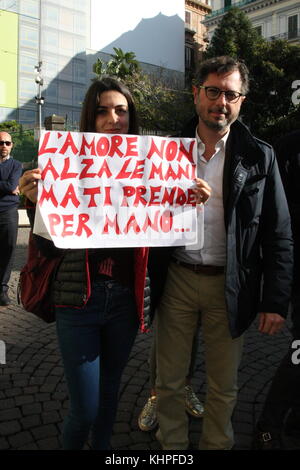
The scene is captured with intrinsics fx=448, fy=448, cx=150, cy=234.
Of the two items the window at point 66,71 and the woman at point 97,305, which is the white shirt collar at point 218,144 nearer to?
the woman at point 97,305

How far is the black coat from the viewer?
2.26 m

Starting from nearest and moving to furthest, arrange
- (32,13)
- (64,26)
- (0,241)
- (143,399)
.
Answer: (143,399) < (0,241) < (32,13) < (64,26)

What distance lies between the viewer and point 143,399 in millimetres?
3234

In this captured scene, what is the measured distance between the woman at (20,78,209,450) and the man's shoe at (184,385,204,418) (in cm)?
99

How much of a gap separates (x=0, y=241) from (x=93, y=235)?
3.97 m

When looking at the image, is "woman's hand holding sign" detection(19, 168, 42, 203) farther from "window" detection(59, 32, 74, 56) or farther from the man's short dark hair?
"window" detection(59, 32, 74, 56)

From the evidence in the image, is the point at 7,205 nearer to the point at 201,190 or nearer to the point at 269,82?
the point at 201,190

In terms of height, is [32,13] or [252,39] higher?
[32,13]

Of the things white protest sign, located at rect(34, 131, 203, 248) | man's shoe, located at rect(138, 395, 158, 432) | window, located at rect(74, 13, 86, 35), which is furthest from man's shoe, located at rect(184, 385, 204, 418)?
window, located at rect(74, 13, 86, 35)

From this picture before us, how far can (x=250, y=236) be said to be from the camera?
232 cm

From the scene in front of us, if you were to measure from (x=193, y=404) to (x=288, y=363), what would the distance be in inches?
30.5

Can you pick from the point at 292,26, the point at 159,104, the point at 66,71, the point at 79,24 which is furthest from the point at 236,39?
the point at 79,24

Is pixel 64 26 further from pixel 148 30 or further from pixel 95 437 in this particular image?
pixel 95 437

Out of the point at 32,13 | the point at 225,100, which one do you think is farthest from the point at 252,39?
the point at 225,100
